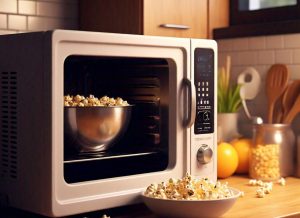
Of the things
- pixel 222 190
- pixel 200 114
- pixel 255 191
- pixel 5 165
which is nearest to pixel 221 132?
pixel 255 191

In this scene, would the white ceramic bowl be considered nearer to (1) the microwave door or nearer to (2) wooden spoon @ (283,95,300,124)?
(1) the microwave door

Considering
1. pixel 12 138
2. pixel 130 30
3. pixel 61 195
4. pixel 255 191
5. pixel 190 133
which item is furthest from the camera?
pixel 130 30

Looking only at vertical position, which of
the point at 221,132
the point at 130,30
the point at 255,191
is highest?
the point at 130,30

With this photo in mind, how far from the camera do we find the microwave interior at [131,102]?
1.67 metres

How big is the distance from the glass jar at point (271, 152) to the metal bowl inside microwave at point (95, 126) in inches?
26.5

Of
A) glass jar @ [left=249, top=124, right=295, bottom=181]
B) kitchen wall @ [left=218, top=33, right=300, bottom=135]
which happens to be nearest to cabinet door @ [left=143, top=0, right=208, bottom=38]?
kitchen wall @ [left=218, top=33, right=300, bottom=135]

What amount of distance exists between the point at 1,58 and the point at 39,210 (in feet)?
1.31

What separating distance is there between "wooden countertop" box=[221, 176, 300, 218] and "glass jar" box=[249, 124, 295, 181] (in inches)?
2.4

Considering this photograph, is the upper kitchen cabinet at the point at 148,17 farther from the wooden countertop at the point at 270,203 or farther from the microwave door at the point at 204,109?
the wooden countertop at the point at 270,203

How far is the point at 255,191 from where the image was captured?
1.98 metres

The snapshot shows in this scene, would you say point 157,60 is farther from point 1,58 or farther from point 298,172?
point 298,172

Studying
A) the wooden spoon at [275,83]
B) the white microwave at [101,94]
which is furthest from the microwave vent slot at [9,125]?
the wooden spoon at [275,83]

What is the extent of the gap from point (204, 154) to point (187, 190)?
0.83ft

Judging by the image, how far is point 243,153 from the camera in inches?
90.5
